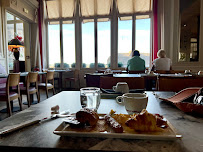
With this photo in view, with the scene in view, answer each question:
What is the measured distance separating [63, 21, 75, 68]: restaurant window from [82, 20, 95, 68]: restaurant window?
1.51 feet

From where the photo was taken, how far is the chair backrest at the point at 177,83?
4.89 feet

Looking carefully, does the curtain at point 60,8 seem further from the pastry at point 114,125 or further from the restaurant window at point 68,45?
the pastry at point 114,125

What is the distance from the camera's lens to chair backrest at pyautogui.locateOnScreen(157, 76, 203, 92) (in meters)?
1.49

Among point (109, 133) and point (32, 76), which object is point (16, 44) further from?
point (109, 133)

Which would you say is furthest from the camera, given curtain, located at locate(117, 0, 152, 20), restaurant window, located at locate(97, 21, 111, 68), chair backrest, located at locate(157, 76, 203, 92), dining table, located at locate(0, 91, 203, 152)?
restaurant window, located at locate(97, 21, 111, 68)

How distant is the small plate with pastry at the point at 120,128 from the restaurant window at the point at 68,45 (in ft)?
20.7

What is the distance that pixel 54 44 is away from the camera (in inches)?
265


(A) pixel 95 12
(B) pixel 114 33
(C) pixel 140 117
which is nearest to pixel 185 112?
(C) pixel 140 117

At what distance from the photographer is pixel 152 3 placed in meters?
5.87

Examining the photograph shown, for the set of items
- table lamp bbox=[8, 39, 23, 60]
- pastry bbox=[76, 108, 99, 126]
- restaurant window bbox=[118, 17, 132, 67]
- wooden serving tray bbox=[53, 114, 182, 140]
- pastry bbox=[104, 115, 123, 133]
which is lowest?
wooden serving tray bbox=[53, 114, 182, 140]

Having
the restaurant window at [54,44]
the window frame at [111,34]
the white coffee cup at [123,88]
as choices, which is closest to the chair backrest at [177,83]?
the white coffee cup at [123,88]

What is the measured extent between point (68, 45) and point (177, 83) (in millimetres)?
5667

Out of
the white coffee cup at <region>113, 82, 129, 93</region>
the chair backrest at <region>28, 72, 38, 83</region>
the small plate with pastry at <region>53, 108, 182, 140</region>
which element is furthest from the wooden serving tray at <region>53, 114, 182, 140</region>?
the chair backrest at <region>28, 72, 38, 83</region>

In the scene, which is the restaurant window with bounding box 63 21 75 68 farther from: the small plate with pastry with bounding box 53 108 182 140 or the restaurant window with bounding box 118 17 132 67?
the small plate with pastry with bounding box 53 108 182 140
